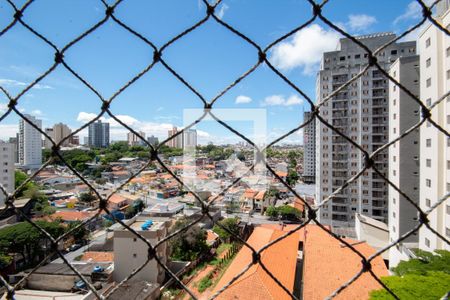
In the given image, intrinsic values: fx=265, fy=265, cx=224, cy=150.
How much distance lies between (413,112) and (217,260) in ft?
23.8

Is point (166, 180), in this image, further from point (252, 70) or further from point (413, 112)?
point (252, 70)

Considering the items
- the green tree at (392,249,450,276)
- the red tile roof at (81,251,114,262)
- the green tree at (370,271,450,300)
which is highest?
the green tree at (370,271,450,300)

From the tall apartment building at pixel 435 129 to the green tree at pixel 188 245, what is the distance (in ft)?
19.6

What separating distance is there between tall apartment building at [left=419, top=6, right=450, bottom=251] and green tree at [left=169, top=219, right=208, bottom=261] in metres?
5.99

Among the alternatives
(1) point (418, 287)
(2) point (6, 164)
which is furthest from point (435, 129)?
(2) point (6, 164)

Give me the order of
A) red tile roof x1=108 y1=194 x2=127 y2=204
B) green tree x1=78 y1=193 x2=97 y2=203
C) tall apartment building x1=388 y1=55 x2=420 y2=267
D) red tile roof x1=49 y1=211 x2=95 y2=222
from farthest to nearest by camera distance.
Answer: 1. green tree x1=78 y1=193 x2=97 y2=203
2. red tile roof x1=108 y1=194 x2=127 y2=204
3. red tile roof x1=49 y1=211 x2=95 y2=222
4. tall apartment building x1=388 y1=55 x2=420 y2=267

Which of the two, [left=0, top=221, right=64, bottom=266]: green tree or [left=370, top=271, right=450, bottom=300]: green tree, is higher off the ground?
[left=370, top=271, right=450, bottom=300]: green tree

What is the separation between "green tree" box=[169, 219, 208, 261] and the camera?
829 centimetres

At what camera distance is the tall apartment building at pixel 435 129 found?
16.3 feet

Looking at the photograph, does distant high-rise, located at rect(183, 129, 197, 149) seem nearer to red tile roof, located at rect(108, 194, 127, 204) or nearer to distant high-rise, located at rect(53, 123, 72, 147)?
distant high-rise, located at rect(53, 123, 72, 147)

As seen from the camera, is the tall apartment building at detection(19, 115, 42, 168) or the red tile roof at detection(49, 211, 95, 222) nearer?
the red tile roof at detection(49, 211, 95, 222)

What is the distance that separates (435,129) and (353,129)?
6.68m

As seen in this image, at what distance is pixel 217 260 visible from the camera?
27.7 feet

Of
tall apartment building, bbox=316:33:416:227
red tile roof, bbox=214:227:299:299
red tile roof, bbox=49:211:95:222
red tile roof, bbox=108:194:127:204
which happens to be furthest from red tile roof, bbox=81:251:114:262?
tall apartment building, bbox=316:33:416:227
